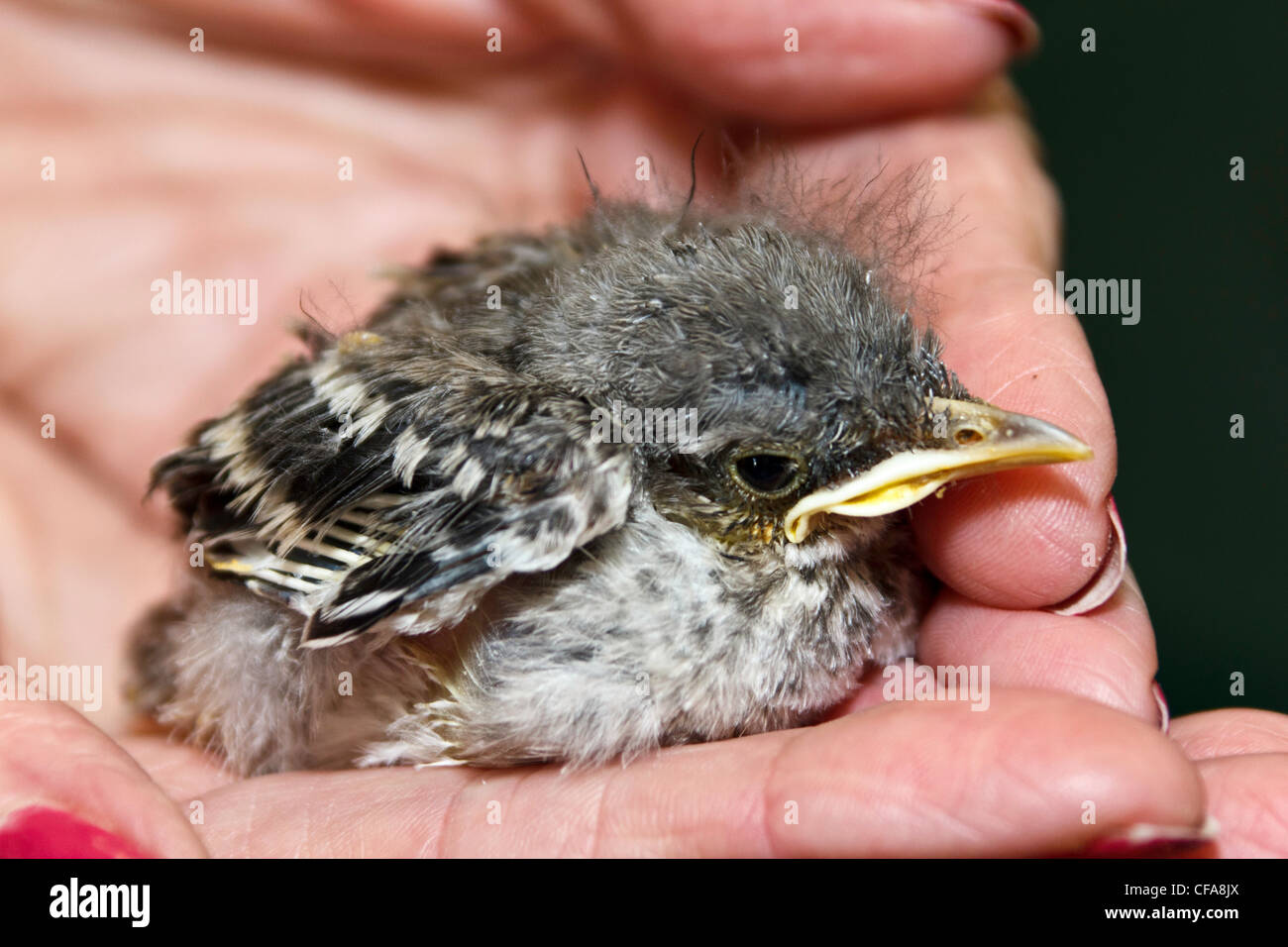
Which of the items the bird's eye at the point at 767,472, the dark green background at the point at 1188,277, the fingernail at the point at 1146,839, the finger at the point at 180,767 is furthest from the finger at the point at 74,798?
the dark green background at the point at 1188,277

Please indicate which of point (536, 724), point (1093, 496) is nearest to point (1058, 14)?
point (1093, 496)

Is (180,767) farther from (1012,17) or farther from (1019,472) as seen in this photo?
(1012,17)

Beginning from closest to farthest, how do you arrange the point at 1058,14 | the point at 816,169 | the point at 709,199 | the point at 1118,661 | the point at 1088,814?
1. the point at 1088,814
2. the point at 1118,661
3. the point at 709,199
4. the point at 816,169
5. the point at 1058,14

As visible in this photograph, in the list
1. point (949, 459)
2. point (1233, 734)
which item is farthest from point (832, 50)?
point (1233, 734)

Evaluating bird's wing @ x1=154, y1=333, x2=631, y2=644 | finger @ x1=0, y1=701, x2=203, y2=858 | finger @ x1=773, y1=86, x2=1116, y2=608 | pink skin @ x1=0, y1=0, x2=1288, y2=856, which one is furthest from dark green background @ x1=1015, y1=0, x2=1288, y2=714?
finger @ x1=0, y1=701, x2=203, y2=858

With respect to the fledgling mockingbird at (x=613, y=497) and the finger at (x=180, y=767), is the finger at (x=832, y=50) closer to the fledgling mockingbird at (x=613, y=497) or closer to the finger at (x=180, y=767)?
the fledgling mockingbird at (x=613, y=497)

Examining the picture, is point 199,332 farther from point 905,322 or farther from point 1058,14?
point 1058,14

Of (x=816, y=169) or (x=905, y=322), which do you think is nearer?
(x=905, y=322)
